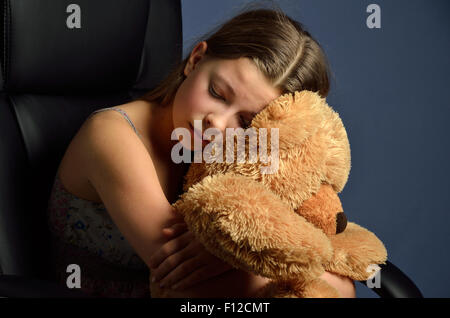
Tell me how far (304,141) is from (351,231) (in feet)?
0.65

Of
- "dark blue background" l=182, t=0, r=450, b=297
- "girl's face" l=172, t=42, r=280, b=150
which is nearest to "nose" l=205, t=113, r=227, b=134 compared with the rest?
"girl's face" l=172, t=42, r=280, b=150

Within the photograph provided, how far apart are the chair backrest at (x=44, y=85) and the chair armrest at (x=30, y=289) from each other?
16 centimetres

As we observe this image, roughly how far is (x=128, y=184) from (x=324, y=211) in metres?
0.27

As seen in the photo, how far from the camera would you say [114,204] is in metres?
0.73

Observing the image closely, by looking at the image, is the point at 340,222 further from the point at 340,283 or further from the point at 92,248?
the point at 92,248

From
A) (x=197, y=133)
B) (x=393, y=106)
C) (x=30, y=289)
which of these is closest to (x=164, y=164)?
(x=197, y=133)

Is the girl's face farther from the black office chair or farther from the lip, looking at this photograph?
the black office chair

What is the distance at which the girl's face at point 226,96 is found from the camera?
0.79 m

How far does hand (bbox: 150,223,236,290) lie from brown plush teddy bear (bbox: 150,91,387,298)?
0.08 feet

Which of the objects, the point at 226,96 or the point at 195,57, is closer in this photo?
the point at 226,96

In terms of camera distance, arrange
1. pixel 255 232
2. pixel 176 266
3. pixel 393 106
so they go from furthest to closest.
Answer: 1. pixel 393 106
2. pixel 176 266
3. pixel 255 232

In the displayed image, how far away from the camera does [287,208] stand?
1.98 feet
